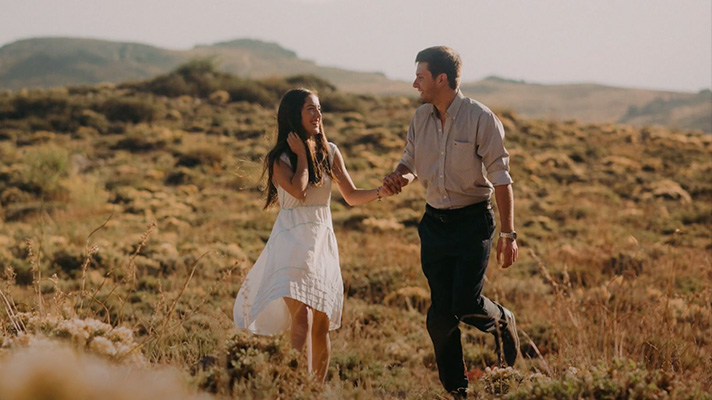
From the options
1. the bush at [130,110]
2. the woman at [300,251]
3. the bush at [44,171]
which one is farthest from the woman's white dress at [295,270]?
the bush at [130,110]

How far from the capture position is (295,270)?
146 inches

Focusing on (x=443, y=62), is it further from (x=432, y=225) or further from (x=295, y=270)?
(x=295, y=270)

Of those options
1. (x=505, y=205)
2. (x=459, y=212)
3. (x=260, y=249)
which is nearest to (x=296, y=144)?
(x=459, y=212)

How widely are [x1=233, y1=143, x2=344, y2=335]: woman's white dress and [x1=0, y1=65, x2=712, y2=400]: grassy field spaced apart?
30 centimetres

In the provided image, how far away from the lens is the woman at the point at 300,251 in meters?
3.70

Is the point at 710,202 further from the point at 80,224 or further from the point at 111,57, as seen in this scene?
the point at 111,57

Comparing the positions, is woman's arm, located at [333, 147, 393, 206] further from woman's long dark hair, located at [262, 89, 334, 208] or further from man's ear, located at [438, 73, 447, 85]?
man's ear, located at [438, 73, 447, 85]

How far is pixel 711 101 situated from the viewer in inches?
3652

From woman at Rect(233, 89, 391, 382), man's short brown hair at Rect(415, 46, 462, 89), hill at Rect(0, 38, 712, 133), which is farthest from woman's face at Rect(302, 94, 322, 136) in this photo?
hill at Rect(0, 38, 712, 133)

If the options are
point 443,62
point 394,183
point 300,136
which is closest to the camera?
point 443,62

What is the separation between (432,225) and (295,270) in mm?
927

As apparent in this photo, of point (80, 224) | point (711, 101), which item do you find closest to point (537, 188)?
point (80, 224)

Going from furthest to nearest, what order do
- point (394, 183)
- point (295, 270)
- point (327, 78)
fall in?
point (327, 78) → point (394, 183) → point (295, 270)

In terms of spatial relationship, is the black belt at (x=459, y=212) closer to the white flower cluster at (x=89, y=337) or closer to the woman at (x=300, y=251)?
the woman at (x=300, y=251)
